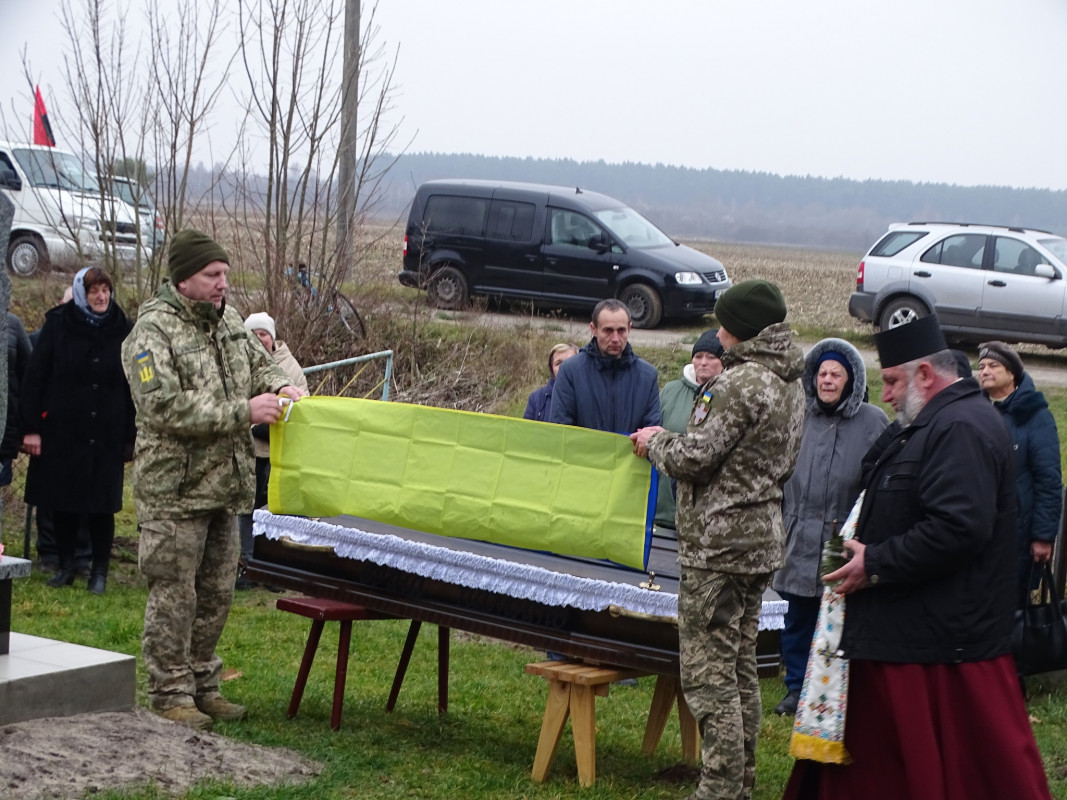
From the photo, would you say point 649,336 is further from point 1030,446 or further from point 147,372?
point 147,372

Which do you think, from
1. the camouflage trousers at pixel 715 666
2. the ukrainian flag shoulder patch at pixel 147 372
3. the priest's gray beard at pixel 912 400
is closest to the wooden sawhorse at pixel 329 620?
the ukrainian flag shoulder patch at pixel 147 372

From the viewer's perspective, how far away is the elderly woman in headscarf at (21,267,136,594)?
8148 mm

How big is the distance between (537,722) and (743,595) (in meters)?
2.08

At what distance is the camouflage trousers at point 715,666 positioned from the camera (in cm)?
461

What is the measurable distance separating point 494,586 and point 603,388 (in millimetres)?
1740

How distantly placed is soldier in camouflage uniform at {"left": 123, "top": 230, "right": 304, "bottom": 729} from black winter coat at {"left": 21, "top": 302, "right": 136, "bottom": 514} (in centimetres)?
294

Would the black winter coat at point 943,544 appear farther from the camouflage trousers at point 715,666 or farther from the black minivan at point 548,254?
the black minivan at point 548,254

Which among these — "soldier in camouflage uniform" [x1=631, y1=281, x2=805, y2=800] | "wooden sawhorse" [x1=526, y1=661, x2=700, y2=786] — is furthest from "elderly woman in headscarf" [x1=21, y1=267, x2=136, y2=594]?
"soldier in camouflage uniform" [x1=631, y1=281, x2=805, y2=800]

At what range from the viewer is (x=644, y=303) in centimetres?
1834

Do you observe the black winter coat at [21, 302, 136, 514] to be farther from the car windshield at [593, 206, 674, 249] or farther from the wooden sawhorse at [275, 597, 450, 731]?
the car windshield at [593, 206, 674, 249]

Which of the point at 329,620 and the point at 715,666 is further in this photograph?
the point at 329,620

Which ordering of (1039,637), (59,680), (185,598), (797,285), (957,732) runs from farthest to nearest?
(797,285) → (1039,637) → (185,598) → (59,680) → (957,732)

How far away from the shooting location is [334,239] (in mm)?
13883

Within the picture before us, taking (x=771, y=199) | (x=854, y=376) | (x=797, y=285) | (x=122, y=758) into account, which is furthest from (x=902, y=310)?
(x=771, y=199)
